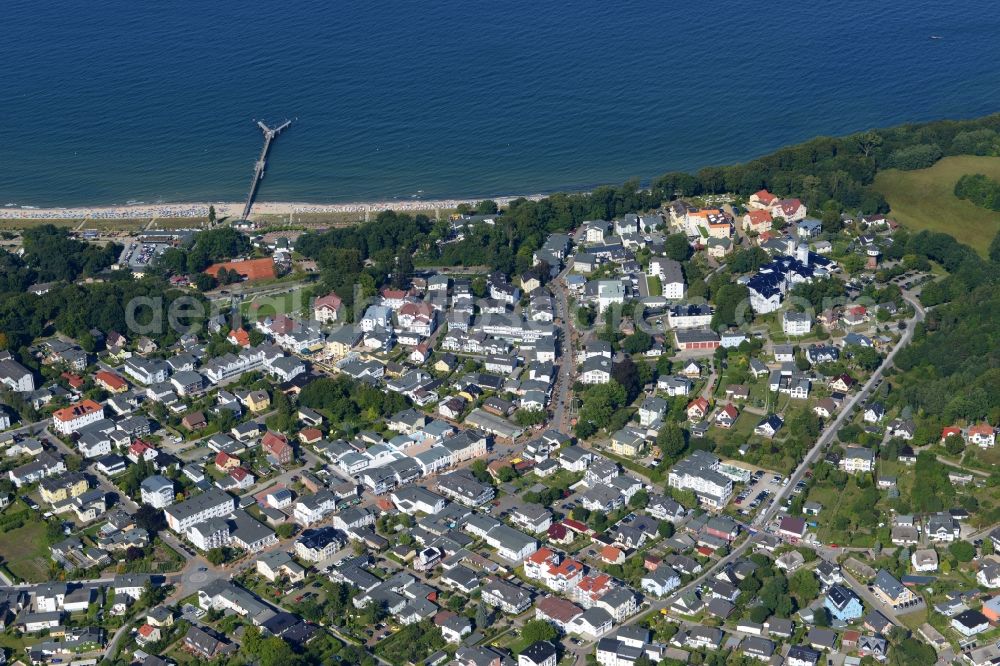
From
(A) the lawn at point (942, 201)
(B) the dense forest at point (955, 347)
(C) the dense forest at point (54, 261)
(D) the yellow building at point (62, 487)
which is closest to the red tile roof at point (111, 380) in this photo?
(D) the yellow building at point (62, 487)

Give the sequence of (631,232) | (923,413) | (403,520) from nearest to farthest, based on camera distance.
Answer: (403,520)
(923,413)
(631,232)

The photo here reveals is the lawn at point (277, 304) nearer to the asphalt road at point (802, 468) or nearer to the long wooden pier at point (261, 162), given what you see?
the long wooden pier at point (261, 162)

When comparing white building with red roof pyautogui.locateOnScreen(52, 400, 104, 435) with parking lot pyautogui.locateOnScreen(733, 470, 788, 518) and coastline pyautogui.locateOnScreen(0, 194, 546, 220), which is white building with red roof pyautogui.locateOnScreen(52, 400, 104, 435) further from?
parking lot pyautogui.locateOnScreen(733, 470, 788, 518)

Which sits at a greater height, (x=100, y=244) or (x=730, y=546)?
(x=100, y=244)

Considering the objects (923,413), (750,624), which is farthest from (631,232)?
(750,624)

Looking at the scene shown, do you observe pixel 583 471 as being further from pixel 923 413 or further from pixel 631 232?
pixel 631 232
